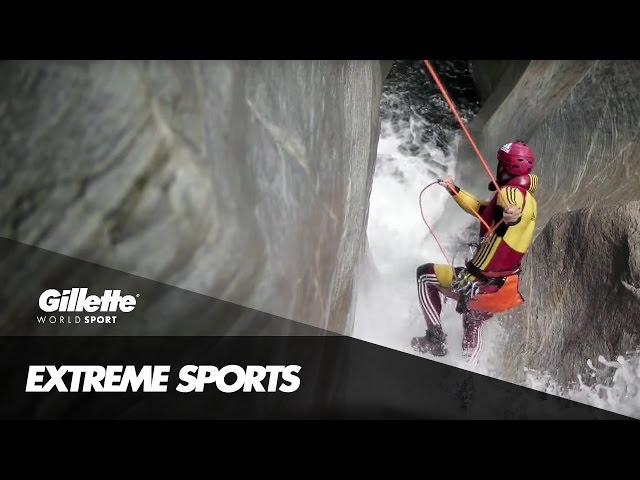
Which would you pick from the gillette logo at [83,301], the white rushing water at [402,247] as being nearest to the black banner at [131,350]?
the gillette logo at [83,301]

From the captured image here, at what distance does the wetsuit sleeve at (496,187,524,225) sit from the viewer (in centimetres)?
184

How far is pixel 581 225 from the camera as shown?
2.25 m

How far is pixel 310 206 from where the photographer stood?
1.69 m

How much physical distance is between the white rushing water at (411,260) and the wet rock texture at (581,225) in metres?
0.10

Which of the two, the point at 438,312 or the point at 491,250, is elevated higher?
the point at 491,250

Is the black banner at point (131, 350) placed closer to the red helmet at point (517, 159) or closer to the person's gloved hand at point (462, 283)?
the person's gloved hand at point (462, 283)

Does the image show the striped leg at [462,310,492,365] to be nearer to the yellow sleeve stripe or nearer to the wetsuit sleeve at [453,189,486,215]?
the yellow sleeve stripe

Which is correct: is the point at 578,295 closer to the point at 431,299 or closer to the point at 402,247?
the point at 431,299

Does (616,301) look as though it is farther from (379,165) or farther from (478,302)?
(379,165)

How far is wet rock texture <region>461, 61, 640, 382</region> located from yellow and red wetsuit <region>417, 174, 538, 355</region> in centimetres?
34

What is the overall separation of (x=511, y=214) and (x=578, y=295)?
2.09 ft

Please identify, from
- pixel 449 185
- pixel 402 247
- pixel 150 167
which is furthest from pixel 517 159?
pixel 402 247

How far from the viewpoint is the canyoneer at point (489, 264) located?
6.10 feet

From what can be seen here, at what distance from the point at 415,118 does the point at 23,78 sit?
397 cm
